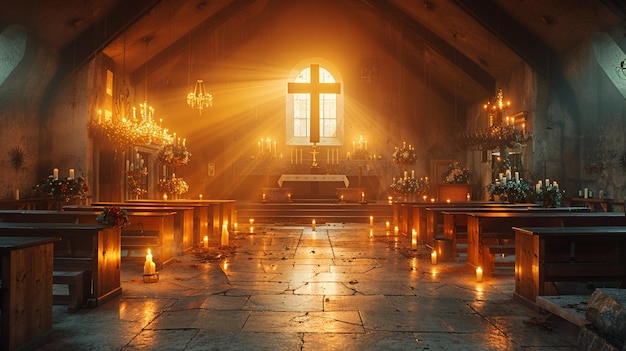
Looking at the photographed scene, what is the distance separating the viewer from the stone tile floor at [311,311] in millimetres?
3998

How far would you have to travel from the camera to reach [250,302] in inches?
209

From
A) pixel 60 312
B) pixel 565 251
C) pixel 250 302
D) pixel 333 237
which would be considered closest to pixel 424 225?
pixel 333 237

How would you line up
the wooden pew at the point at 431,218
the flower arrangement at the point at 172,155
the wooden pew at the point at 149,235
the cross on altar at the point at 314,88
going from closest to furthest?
Answer: the wooden pew at the point at 149,235 → the wooden pew at the point at 431,218 → the flower arrangement at the point at 172,155 → the cross on altar at the point at 314,88

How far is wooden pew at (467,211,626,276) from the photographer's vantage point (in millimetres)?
6836

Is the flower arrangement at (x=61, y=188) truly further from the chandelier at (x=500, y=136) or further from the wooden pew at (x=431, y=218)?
the chandelier at (x=500, y=136)

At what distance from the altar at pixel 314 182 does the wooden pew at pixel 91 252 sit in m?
12.6

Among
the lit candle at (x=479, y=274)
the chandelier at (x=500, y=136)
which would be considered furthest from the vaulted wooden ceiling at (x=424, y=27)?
the lit candle at (x=479, y=274)

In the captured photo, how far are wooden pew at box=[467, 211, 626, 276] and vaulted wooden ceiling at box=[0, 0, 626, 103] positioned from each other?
5290mm

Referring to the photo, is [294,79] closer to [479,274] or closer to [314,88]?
[314,88]

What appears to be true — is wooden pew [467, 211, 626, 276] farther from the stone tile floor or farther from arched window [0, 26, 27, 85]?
arched window [0, 26, 27, 85]

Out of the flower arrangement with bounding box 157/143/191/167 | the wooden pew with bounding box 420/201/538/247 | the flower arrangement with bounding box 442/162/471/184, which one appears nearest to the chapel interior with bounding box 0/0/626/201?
the flower arrangement with bounding box 442/162/471/184

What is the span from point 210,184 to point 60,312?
15.3 m

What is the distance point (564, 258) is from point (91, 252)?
5219mm

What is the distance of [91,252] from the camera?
213 inches
